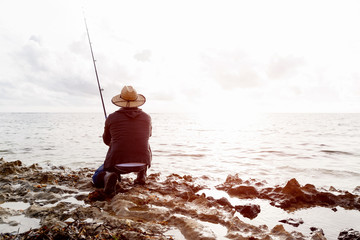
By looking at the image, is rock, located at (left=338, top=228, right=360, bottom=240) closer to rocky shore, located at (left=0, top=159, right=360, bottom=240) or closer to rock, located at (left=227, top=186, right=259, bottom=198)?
rocky shore, located at (left=0, top=159, right=360, bottom=240)

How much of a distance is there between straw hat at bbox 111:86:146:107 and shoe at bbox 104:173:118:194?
1506 mm

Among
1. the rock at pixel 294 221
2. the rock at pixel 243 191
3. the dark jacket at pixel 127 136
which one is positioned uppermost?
the dark jacket at pixel 127 136

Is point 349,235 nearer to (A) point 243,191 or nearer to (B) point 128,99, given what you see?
(A) point 243,191

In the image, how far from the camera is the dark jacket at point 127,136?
201 inches

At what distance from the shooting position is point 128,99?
17.2ft

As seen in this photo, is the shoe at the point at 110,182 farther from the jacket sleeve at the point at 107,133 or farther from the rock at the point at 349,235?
the rock at the point at 349,235

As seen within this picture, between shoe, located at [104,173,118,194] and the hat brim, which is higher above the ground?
the hat brim

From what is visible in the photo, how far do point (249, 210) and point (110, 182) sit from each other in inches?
111

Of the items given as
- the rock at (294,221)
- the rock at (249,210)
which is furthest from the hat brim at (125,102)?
the rock at (294,221)

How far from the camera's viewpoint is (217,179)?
743 cm

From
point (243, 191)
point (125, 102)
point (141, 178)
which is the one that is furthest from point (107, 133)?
point (243, 191)

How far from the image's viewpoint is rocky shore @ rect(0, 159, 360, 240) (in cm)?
331

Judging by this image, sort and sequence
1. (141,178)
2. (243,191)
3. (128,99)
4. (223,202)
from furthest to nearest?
(141,178) → (243,191) → (128,99) → (223,202)

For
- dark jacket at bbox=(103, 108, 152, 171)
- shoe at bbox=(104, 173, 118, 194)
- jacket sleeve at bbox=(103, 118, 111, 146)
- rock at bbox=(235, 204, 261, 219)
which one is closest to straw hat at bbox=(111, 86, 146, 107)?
dark jacket at bbox=(103, 108, 152, 171)
